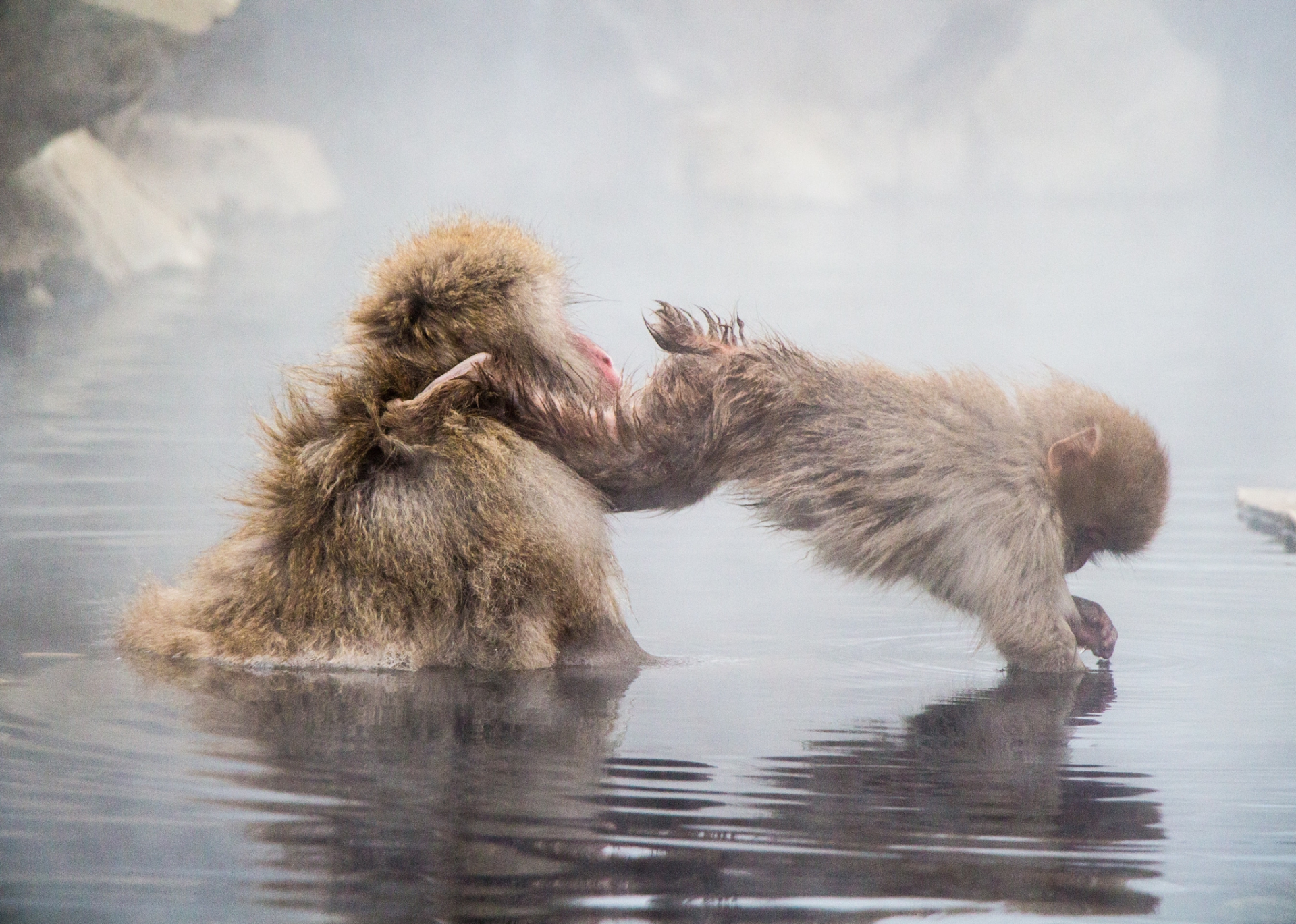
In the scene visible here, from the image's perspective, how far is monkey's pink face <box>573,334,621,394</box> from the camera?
78.4 inches

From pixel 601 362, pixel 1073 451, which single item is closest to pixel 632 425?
pixel 601 362

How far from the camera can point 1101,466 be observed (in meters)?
2.05

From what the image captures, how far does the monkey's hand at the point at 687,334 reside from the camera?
195cm

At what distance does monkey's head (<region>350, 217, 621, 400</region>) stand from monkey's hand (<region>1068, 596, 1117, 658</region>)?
0.81 meters

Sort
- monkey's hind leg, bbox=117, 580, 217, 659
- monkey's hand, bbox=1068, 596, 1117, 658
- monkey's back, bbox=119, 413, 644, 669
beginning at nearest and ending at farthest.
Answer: monkey's back, bbox=119, 413, 644, 669 < monkey's hind leg, bbox=117, 580, 217, 659 < monkey's hand, bbox=1068, 596, 1117, 658

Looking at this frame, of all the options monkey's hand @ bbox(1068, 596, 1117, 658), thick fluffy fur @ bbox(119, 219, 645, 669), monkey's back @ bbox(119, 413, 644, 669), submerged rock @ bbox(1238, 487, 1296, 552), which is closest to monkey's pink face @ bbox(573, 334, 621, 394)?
thick fluffy fur @ bbox(119, 219, 645, 669)

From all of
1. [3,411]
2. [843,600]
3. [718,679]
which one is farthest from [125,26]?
[718,679]

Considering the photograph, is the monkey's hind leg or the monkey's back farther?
the monkey's hind leg

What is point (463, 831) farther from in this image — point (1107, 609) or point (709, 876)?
point (1107, 609)

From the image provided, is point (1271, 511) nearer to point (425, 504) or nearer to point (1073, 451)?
point (1073, 451)

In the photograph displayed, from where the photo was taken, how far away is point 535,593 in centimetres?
189

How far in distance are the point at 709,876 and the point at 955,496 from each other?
95cm

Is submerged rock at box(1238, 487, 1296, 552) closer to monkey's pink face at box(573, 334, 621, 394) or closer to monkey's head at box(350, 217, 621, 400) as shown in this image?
monkey's pink face at box(573, 334, 621, 394)

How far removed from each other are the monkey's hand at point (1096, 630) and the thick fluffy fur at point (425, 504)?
721mm
